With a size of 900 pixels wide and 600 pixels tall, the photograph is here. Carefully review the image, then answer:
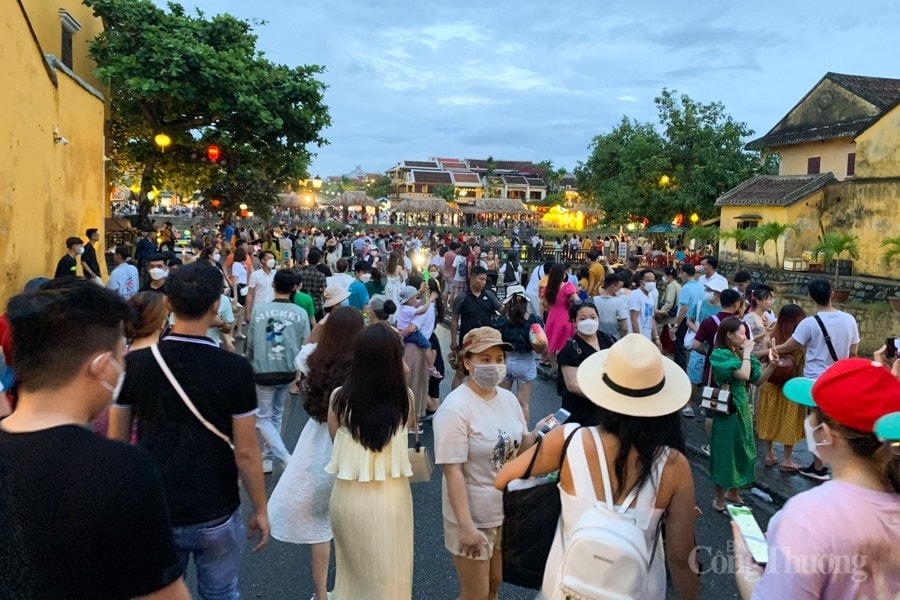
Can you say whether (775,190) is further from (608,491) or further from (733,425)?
(608,491)

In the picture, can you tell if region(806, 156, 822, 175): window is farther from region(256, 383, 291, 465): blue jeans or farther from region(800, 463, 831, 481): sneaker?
region(256, 383, 291, 465): blue jeans

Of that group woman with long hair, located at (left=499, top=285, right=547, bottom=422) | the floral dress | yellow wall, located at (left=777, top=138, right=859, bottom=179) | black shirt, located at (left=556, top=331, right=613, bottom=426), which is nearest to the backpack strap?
black shirt, located at (left=556, top=331, right=613, bottom=426)

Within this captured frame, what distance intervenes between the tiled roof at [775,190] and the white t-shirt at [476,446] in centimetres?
2771

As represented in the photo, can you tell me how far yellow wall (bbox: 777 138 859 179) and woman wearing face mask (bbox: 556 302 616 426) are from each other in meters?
28.8

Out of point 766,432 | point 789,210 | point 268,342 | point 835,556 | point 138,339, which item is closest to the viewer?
point 835,556

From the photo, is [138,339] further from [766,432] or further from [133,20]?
[133,20]

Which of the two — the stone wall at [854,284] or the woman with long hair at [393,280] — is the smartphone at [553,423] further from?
the stone wall at [854,284]

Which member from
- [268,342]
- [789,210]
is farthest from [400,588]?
[789,210]

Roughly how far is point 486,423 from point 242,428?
1170mm

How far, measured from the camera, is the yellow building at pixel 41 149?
980cm

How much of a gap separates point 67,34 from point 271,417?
55.0 ft

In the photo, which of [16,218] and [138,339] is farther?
[16,218]

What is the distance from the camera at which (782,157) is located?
32281mm

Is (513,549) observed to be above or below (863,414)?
below
